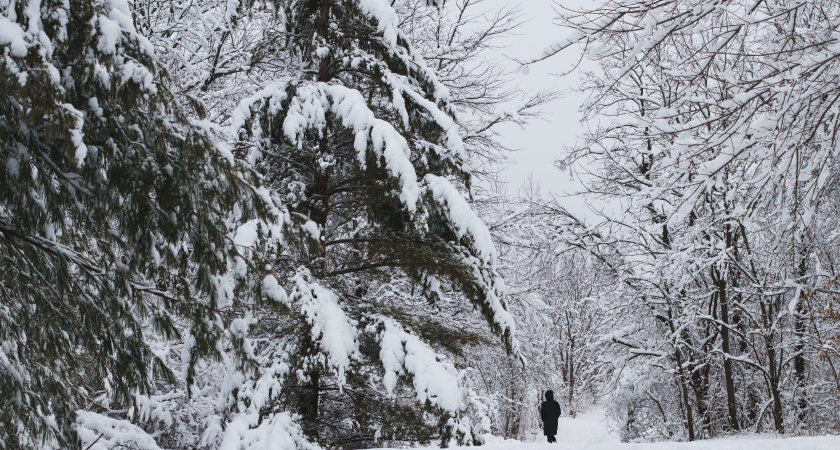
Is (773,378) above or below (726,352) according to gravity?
below

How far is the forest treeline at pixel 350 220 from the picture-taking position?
3.38 metres

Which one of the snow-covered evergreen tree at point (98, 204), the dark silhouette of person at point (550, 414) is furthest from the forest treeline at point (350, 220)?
the dark silhouette of person at point (550, 414)

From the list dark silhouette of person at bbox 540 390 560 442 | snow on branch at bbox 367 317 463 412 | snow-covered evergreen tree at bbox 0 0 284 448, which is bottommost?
dark silhouette of person at bbox 540 390 560 442

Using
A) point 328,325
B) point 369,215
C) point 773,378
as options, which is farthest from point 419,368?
point 773,378

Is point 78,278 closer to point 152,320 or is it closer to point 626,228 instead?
point 152,320

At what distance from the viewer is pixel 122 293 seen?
11.9 ft

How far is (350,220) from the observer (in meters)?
8.57

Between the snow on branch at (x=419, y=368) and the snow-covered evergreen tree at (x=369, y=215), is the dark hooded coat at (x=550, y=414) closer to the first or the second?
the snow-covered evergreen tree at (x=369, y=215)

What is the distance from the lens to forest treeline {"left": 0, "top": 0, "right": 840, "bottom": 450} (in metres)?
3.38

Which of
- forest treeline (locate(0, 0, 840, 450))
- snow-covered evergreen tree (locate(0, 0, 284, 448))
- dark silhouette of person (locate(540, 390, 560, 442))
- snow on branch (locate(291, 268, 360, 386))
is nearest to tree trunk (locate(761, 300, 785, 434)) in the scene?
forest treeline (locate(0, 0, 840, 450))

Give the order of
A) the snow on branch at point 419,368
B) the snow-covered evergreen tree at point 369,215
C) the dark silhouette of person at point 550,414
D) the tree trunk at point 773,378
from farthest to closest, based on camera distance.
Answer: the tree trunk at point 773,378
the dark silhouette of person at point 550,414
the snow-covered evergreen tree at point 369,215
the snow on branch at point 419,368

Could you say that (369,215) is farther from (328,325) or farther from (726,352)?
(726,352)

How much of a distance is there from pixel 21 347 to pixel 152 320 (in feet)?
2.36

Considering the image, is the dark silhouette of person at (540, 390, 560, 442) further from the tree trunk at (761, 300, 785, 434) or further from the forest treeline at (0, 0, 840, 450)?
the tree trunk at (761, 300, 785, 434)
